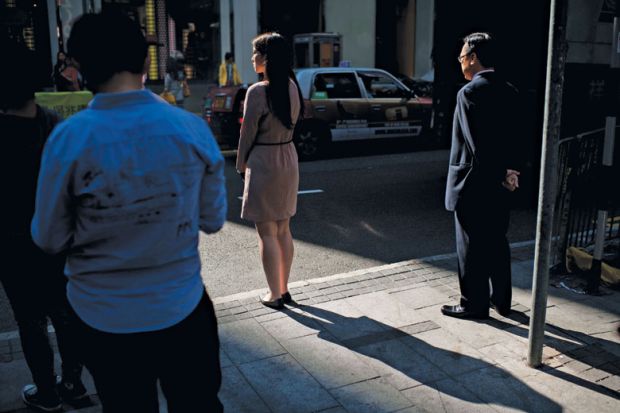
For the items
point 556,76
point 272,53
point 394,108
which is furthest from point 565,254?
point 394,108

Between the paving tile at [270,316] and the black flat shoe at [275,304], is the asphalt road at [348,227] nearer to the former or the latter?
the black flat shoe at [275,304]

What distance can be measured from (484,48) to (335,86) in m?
8.06

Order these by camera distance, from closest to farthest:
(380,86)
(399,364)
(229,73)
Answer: (399,364) → (380,86) → (229,73)

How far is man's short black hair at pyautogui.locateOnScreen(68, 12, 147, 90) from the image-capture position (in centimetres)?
192

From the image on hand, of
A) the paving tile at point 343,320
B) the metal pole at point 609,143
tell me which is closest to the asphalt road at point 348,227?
the paving tile at point 343,320

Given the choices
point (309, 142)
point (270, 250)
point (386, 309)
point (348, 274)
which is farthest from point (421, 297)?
point (309, 142)

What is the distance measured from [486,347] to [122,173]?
2.79 m

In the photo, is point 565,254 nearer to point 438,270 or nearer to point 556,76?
point 438,270

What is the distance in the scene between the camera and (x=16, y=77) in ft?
9.78

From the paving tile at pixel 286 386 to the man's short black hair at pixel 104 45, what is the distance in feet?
6.60

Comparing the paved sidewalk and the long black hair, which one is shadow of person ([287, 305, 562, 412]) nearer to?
the paved sidewalk

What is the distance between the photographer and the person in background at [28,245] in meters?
2.96

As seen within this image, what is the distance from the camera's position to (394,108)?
41.6 feet

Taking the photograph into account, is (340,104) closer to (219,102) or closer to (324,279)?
(219,102)
